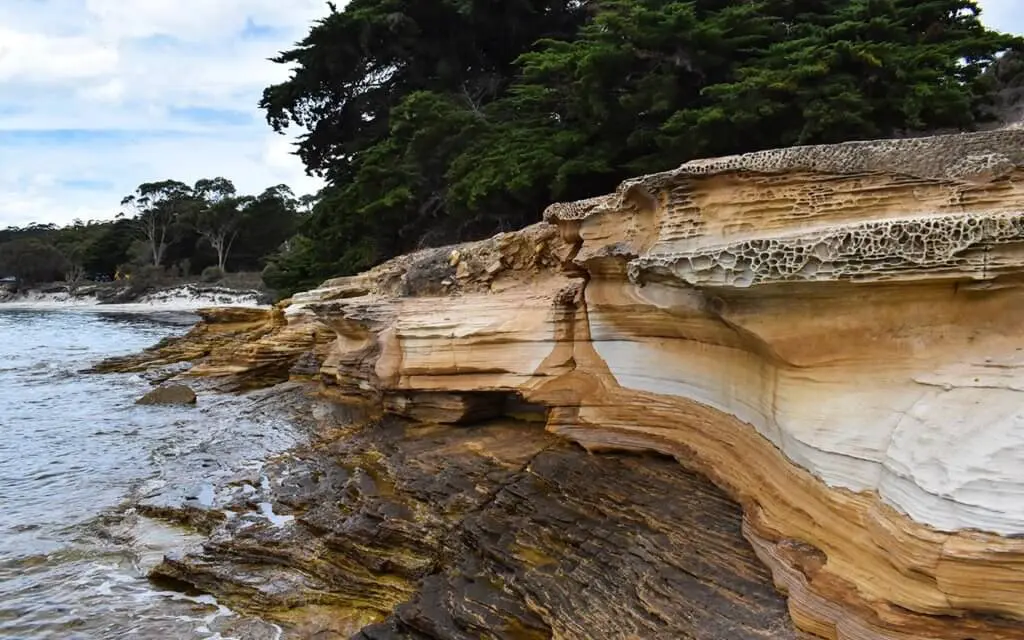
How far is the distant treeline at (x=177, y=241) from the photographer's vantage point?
1912 inches

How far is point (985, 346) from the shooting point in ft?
8.98

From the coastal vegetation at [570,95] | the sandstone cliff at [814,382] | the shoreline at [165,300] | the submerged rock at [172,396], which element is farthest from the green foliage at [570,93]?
the shoreline at [165,300]

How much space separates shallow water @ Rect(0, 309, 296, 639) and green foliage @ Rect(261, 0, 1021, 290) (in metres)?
5.60

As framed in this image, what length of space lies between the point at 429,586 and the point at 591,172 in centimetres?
809

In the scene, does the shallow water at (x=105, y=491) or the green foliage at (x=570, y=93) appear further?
the green foliage at (x=570, y=93)

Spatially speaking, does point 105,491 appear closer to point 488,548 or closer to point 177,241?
point 488,548

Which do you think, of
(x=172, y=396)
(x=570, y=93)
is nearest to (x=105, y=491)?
(x=172, y=396)

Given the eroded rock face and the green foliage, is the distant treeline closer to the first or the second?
the green foliage

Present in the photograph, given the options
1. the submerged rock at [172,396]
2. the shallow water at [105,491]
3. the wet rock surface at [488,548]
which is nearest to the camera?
the wet rock surface at [488,548]

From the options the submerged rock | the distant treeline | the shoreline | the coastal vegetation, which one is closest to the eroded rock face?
the coastal vegetation

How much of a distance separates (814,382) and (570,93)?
9.27 m

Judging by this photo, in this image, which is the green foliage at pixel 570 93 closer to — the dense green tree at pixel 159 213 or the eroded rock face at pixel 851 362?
the eroded rock face at pixel 851 362

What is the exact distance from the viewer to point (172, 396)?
11.7 meters

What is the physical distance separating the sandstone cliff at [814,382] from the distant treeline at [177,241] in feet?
146
